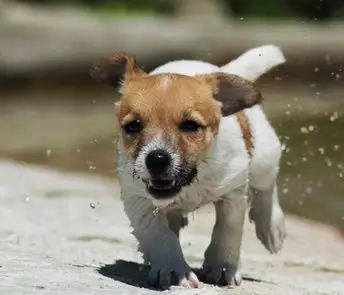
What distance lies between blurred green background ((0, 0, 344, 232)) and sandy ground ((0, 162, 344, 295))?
5.33 ft

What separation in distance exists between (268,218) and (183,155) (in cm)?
175

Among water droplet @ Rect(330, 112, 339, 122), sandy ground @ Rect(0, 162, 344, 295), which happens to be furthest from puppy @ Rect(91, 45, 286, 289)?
water droplet @ Rect(330, 112, 339, 122)

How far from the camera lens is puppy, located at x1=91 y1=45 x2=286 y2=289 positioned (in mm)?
5348

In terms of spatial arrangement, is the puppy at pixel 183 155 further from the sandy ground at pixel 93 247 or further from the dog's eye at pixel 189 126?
the sandy ground at pixel 93 247

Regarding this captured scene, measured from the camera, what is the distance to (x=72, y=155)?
544 inches

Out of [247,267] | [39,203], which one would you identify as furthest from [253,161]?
[39,203]

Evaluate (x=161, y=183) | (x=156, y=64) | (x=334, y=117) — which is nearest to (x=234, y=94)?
(x=161, y=183)

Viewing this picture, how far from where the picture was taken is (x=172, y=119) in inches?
211

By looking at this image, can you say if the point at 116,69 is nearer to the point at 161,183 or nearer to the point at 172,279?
the point at 161,183

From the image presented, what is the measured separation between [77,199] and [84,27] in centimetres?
1252

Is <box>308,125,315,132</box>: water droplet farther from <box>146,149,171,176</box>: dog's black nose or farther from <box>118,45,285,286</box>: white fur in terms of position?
<box>146,149,171,176</box>: dog's black nose

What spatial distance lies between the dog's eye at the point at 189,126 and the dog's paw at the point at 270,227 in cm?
164

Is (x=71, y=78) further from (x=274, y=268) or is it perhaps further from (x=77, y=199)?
(x=274, y=268)

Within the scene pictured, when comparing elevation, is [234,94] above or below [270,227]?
above
